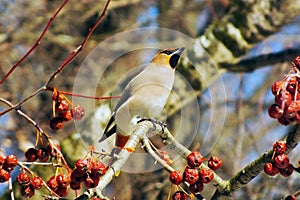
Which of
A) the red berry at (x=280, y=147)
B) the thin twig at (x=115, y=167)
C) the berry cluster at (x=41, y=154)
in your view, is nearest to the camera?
the thin twig at (x=115, y=167)

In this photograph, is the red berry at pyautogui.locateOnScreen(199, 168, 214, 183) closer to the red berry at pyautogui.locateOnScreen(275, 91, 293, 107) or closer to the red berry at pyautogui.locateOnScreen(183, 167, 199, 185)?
the red berry at pyautogui.locateOnScreen(183, 167, 199, 185)

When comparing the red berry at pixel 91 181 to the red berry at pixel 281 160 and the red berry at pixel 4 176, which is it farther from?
the red berry at pixel 281 160

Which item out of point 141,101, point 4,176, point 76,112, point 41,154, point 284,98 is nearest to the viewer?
point 284,98

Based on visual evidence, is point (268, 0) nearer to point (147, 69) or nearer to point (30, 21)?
point (147, 69)

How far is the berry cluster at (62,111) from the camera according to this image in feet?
6.89

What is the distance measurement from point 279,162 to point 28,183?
0.85 metres


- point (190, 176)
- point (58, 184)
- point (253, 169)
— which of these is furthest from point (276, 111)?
point (58, 184)

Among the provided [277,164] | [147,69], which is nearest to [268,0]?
[147,69]

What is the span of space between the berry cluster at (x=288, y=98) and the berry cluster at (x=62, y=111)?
761 mm

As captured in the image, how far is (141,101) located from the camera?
120 inches

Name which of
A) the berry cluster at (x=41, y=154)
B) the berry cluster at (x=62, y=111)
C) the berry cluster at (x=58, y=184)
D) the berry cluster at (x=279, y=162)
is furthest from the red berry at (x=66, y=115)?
the berry cluster at (x=279, y=162)

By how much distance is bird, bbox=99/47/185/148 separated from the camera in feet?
9.57

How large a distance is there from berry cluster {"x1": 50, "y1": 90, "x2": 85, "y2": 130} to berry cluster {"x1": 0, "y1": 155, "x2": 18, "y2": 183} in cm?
28

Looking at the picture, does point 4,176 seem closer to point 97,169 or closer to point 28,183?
point 28,183
